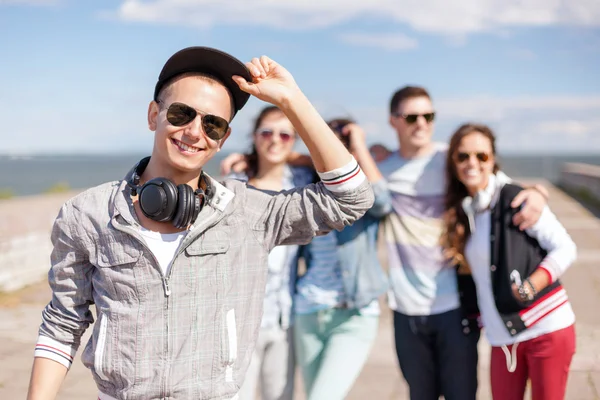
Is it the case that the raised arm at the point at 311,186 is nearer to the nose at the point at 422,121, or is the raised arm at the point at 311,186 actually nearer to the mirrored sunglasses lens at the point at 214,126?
the mirrored sunglasses lens at the point at 214,126

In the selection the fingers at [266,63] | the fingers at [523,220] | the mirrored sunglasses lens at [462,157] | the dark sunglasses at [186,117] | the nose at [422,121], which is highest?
the fingers at [266,63]

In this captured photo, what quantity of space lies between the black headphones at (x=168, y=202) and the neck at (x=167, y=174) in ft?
0.45

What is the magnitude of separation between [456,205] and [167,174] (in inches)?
84.6

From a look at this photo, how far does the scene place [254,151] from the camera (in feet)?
13.9

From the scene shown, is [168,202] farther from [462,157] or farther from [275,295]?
[462,157]

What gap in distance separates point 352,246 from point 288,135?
76 centimetres

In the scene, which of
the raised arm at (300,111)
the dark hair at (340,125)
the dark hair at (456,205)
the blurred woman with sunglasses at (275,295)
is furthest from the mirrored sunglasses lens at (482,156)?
the raised arm at (300,111)

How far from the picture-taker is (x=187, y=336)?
6.81 feet

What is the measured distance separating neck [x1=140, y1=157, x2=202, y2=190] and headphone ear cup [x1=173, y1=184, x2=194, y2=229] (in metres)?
0.16

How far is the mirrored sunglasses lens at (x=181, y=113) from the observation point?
216 cm

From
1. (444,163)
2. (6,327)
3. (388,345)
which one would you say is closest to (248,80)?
(444,163)

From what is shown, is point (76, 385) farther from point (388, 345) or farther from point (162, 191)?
point (162, 191)

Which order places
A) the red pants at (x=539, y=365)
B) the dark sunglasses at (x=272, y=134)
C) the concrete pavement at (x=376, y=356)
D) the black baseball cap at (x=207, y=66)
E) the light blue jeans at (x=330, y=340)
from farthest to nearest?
the concrete pavement at (x=376, y=356) → the dark sunglasses at (x=272, y=134) → the light blue jeans at (x=330, y=340) → the red pants at (x=539, y=365) → the black baseball cap at (x=207, y=66)

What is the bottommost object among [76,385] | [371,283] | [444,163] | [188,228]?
[76,385]
